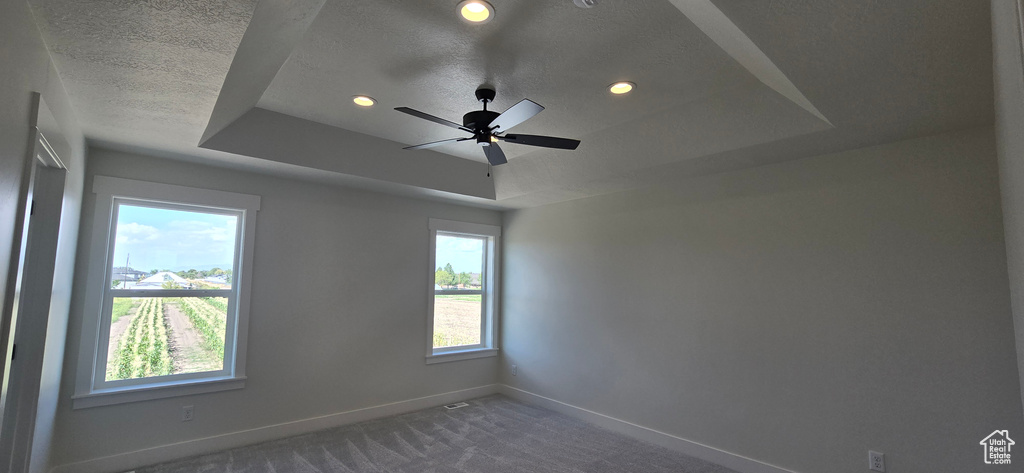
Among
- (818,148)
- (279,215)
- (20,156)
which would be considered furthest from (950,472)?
(279,215)

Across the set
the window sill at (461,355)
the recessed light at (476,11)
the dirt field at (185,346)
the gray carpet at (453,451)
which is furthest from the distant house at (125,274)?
the recessed light at (476,11)

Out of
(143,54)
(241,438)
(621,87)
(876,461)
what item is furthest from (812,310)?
(241,438)

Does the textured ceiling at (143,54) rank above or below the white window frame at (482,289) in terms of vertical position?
above

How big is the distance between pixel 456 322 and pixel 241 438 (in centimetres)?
243

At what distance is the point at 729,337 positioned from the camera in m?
3.62

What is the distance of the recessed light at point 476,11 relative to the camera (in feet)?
6.73

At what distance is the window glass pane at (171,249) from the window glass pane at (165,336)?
0.15m

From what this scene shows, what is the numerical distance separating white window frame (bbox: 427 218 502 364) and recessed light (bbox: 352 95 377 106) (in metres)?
2.13

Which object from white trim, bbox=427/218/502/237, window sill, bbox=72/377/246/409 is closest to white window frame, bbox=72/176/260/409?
window sill, bbox=72/377/246/409

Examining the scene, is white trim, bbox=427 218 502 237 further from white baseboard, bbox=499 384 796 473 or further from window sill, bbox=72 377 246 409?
window sill, bbox=72 377 246 409

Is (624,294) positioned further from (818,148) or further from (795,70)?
(795,70)

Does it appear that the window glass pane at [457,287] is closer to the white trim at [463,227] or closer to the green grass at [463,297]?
the green grass at [463,297]

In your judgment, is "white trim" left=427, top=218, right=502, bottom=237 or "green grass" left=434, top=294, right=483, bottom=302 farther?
"green grass" left=434, top=294, right=483, bottom=302

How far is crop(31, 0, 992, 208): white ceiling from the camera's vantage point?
70.8 inches
